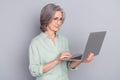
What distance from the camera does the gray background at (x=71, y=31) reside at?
5.67 feet

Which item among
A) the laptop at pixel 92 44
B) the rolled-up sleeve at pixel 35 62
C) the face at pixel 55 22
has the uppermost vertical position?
the face at pixel 55 22

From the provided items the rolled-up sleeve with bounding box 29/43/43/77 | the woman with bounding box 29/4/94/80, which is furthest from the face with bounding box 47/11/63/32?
the rolled-up sleeve with bounding box 29/43/43/77

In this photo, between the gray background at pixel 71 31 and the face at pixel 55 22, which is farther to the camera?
the gray background at pixel 71 31

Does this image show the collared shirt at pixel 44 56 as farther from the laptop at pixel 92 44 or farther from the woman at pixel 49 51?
the laptop at pixel 92 44

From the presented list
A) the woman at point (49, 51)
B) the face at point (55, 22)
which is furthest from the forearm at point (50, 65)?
the face at point (55, 22)

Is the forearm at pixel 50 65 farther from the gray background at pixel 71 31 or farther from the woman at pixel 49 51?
the gray background at pixel 71 31

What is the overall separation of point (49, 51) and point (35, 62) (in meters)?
0.12

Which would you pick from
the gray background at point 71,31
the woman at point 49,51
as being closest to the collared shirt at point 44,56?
the woman at point 49,51

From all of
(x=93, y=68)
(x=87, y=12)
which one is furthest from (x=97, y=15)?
(x=93, y=68)

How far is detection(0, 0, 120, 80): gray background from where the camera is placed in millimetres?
1728

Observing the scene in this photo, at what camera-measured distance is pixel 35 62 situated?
152cm

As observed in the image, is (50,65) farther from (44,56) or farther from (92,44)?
(92,44)

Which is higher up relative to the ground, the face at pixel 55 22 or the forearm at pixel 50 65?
the face at pixel 55 22

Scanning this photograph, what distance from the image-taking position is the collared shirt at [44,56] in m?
1.52
